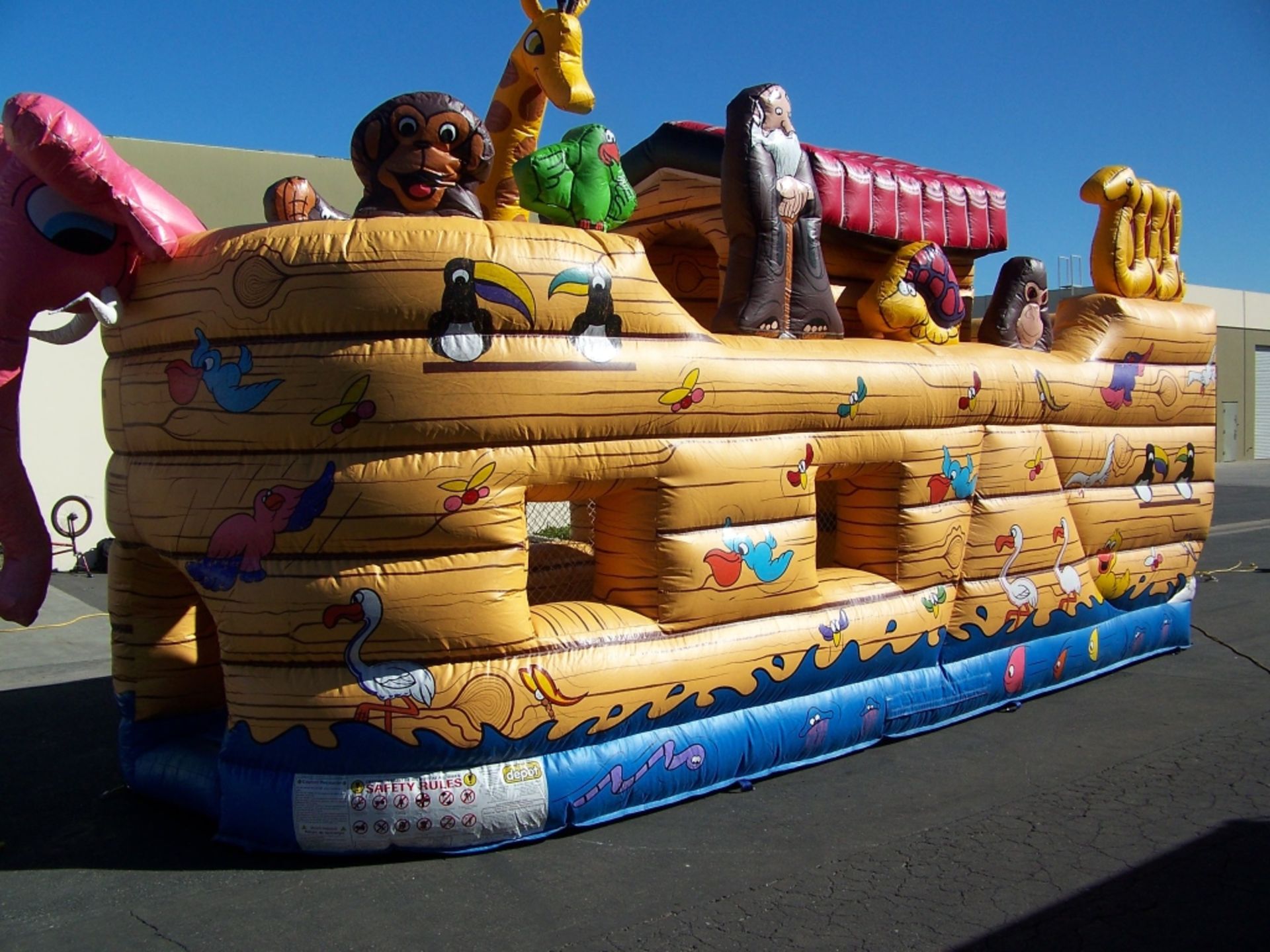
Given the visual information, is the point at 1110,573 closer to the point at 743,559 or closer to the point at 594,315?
the point at 743,559

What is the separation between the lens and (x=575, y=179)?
4469 millimetres

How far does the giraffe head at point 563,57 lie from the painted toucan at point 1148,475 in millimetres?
4055

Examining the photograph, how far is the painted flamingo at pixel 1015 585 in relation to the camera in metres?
5.80

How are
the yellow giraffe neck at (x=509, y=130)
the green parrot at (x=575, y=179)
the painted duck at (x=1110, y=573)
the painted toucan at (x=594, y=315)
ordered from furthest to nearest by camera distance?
the painted duck at (x=1110, y=573), the yellow giraffe neck at (x=509, y=130), the green parrot at (x=575, y=179), the painted toucan at (x=594, y=315)

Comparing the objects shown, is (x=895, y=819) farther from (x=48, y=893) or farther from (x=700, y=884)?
(x=48, y=893)

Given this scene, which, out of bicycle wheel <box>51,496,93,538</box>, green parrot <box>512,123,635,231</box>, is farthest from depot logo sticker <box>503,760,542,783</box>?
bicycle wheel <box>51,496,93,538</box>

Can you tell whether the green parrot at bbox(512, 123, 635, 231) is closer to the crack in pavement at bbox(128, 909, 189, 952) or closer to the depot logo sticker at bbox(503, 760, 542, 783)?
the depot logo sticker at bbox(503, 760, 542, 783)

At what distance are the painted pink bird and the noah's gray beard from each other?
8.86ft

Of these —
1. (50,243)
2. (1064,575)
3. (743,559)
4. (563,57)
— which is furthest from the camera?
(1064,575)

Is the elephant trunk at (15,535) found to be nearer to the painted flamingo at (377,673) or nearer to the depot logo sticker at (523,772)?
the painted flamingo at (377,673)

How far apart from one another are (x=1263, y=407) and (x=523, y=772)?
30.0 metres

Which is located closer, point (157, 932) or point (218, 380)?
point (157, 932)

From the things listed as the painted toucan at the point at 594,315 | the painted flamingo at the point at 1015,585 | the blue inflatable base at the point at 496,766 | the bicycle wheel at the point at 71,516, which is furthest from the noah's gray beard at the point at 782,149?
the bicycle wheel at the point at 71,516

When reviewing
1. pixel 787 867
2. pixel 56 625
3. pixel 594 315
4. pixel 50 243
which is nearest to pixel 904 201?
pixel 594 315
